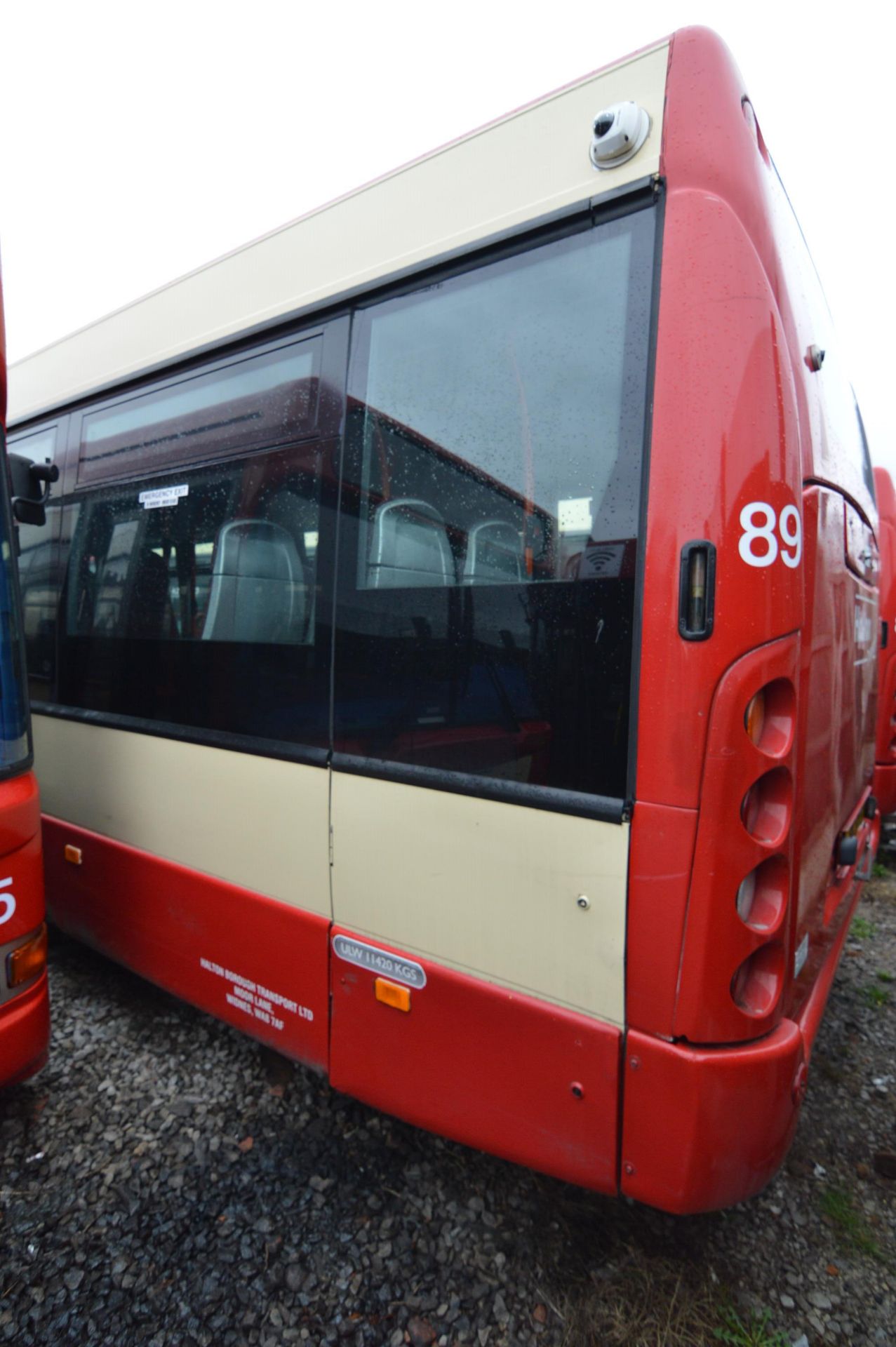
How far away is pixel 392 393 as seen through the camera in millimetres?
2066

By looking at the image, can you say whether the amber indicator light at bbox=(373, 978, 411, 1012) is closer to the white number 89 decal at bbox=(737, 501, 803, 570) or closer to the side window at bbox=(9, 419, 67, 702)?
the white number 89 decal at bbox=(737, 501, 803, 570)

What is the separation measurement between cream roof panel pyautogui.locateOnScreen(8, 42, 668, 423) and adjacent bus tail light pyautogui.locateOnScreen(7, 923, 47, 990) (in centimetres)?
209

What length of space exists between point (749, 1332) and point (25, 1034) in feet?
7.22

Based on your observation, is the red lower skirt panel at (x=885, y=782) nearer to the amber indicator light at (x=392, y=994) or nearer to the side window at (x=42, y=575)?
the amber indicator light at (x=392, y=994)

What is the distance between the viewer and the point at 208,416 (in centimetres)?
259

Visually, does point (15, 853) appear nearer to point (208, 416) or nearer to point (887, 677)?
point (208, 416)

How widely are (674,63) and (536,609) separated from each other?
4.11ft

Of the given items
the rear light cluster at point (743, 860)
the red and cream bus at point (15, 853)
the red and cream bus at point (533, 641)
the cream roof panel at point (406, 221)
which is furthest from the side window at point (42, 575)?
the rear light cluster at point (743, 860)

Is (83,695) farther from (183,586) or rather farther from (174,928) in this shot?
(174,928)

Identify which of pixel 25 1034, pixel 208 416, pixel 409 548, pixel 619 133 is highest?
pixel 619 133

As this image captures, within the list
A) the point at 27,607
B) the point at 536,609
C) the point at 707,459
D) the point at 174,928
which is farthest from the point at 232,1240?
the point at 27,607

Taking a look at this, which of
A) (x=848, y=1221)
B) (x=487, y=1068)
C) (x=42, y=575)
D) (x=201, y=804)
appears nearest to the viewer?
(x=487, y=1068)

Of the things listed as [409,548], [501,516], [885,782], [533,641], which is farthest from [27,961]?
[885,782]

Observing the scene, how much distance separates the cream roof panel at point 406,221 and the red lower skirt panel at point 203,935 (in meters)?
1.92
